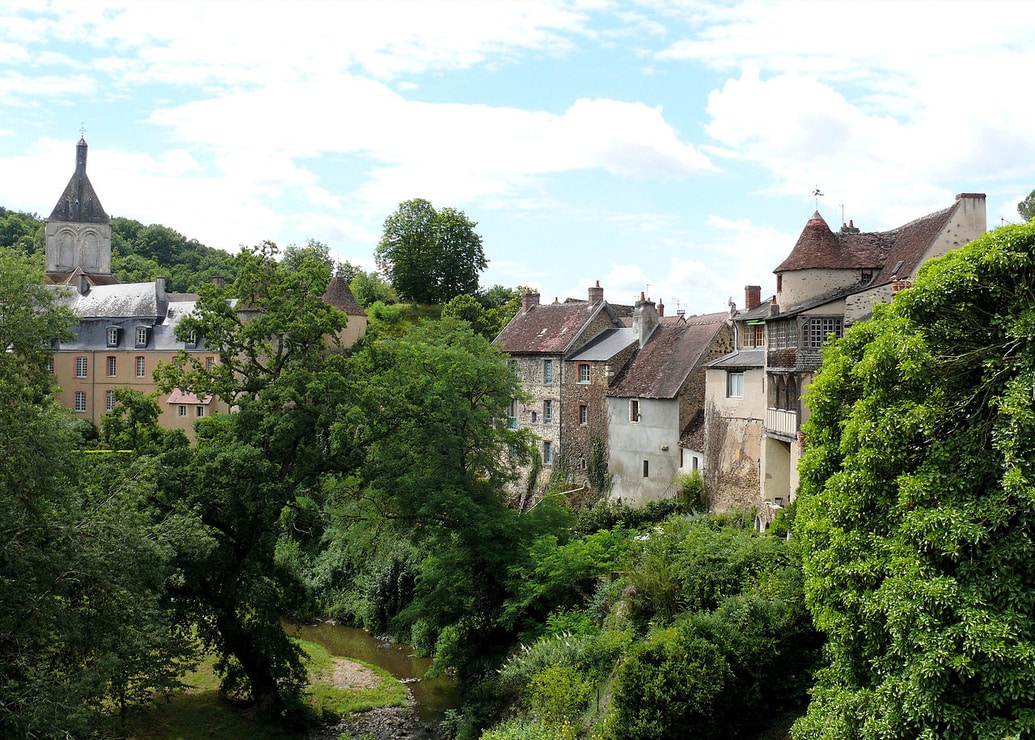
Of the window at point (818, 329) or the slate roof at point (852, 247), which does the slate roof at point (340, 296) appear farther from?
the window at point (818, 329)

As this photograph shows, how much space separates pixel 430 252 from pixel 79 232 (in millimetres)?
34389

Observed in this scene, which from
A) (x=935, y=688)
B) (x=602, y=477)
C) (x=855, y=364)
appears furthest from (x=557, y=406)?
(x=935, y=688)

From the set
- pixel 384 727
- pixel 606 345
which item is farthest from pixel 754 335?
pixel 384 727

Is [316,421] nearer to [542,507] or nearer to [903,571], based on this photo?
[542,507]

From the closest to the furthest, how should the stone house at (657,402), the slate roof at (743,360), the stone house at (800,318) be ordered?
the stone house at (800,318), the slate roof at (743,360), the stone house at (657,402)

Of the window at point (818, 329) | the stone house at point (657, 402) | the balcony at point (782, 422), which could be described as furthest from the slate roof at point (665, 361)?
the window at point (818, 329)

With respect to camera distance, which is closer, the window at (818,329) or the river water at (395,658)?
the window at (818,329)

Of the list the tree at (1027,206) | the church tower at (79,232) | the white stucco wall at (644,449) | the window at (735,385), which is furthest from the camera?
the church tower at (79,232)

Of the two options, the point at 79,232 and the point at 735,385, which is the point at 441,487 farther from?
the point at 79,232

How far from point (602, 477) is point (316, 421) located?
63.5ft

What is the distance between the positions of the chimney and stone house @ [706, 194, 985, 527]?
8759mm

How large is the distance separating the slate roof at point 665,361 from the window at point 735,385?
3.79 m

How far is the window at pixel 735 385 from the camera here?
30.5m

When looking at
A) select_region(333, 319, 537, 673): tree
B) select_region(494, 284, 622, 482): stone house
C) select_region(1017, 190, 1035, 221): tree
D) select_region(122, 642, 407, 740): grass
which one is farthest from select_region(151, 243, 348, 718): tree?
select_region(1017, 190, 1035, 221): tree
